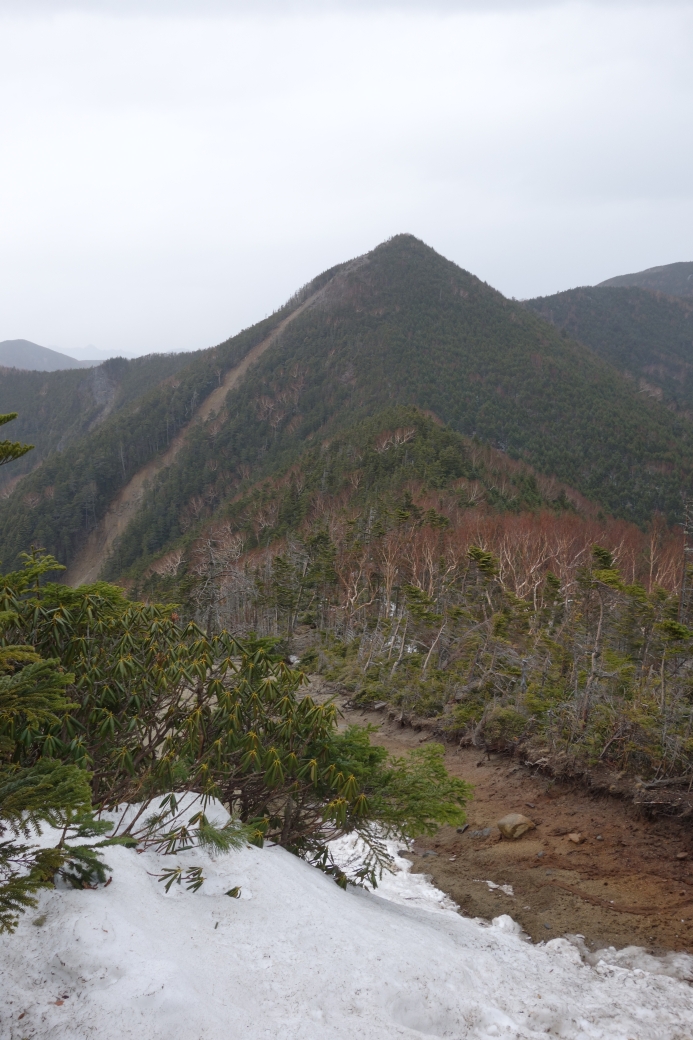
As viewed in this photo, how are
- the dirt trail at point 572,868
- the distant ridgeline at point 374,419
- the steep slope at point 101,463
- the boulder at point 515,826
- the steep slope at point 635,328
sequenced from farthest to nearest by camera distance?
the steep slope at point 635,328
the steep slope at point 101,463
the distant ridgeline at point 374,419
the boulder at point 515,826
the dirt trail at point 572,868

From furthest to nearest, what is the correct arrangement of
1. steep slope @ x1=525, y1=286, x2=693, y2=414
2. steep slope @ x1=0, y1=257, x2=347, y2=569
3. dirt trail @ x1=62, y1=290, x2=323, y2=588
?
steep slope @ x1=525, y1=286, x2=693, y2=414
steep slope @ x1=0, y1=257, x2=347, y2=569
dirt trail @ x1=62, y1=290, x2=323, y2=588

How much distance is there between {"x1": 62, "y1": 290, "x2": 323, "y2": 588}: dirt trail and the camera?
87312 millimetres

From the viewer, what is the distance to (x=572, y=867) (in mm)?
9523

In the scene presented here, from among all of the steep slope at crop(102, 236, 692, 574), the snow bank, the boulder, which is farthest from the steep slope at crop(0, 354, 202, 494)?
the snow bank

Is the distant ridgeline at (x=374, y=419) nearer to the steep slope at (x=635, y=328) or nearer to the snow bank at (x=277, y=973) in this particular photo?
the snow bank at (x=277, y=973)

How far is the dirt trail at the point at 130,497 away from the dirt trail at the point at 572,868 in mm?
76450

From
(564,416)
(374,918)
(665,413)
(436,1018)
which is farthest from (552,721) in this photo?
(665,413)

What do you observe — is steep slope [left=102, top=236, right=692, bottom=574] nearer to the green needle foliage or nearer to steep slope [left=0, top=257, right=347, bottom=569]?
steep slope [left=0, top=257, right=347, bottom=569]

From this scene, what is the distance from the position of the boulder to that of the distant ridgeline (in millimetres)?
28942

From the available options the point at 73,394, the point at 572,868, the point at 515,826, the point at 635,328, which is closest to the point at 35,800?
the point at 572,868

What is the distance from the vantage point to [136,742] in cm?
698

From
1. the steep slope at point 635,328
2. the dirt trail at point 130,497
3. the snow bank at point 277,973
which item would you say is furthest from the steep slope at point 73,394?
the snow bank at point 277,973

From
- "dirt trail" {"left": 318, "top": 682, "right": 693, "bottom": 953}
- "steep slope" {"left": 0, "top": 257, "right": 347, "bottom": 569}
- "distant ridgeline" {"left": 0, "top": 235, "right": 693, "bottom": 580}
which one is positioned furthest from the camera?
"steep slope" {"left": 0, "top": 257, "right": 347, "bottom": 569}

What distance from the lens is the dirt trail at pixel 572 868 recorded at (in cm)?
802
